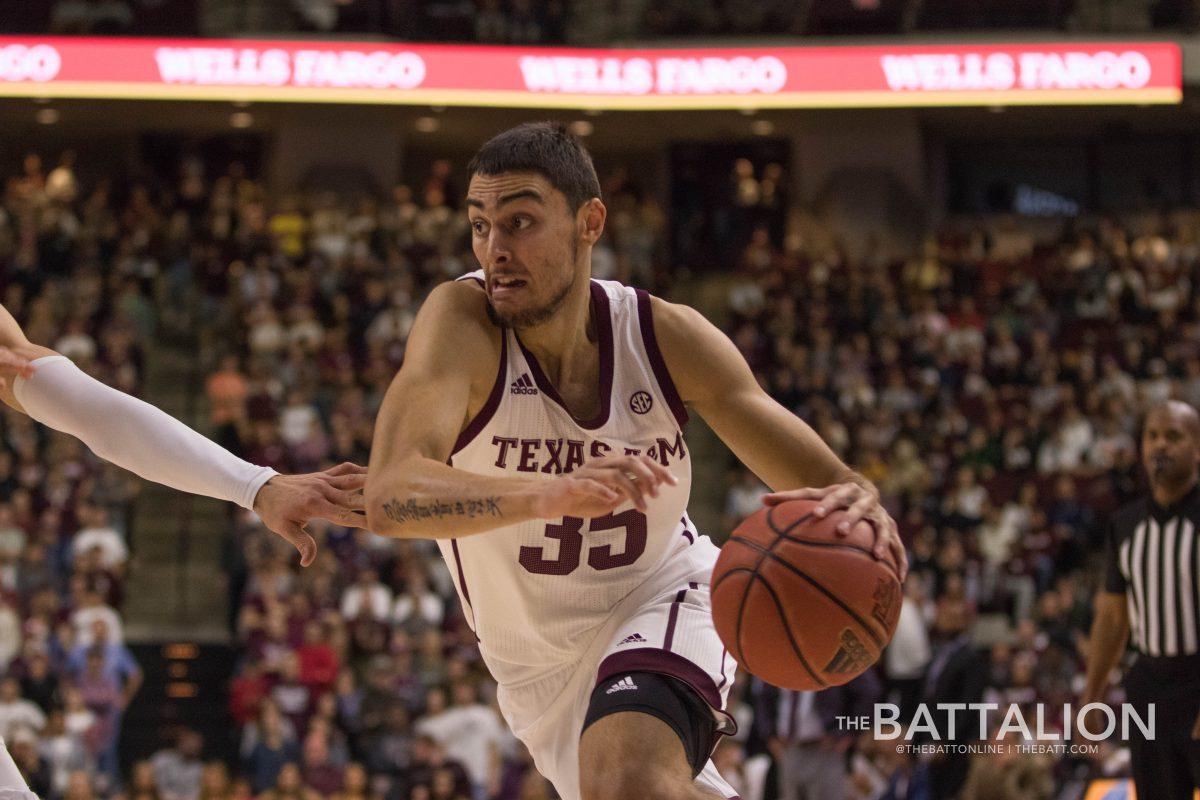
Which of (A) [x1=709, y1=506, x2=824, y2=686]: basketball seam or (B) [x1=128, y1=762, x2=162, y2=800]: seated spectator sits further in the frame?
(B) [x1=128, y1=762, x2=162, y2=800]: seated spectator

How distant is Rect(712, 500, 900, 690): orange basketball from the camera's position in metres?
3.74

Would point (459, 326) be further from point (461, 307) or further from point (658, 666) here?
point (658, 666)

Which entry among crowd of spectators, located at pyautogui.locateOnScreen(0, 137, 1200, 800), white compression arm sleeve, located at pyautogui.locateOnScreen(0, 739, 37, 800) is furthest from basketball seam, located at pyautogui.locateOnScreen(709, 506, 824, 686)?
crowd of spectators, located at pyautogui.locateOnScreen(0, 137, 1200, 800)

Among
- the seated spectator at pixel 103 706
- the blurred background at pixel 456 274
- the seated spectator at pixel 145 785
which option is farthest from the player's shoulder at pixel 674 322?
the seated spectator at pixel 103 706

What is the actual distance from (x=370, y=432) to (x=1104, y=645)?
820 cm

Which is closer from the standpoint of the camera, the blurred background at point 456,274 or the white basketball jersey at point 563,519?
the white basketball jersey at point 563,519

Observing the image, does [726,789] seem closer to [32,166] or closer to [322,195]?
[322,195]

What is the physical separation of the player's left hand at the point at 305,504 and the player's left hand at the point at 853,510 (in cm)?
114

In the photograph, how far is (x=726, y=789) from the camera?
13.2ft

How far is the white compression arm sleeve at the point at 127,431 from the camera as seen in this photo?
158 inches

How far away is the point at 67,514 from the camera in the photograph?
13031mm

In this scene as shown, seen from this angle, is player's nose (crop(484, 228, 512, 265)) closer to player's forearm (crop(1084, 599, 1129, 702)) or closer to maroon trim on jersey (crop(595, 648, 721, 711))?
maroon trim on jersey (crop(595, 648, 721, 711))

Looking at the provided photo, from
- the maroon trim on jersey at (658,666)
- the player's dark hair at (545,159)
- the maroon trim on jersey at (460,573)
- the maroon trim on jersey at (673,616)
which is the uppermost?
the player's dark hair at (545,159)

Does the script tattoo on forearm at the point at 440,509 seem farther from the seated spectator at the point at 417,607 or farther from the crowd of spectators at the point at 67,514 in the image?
the seated spectator at the point at 417,607
